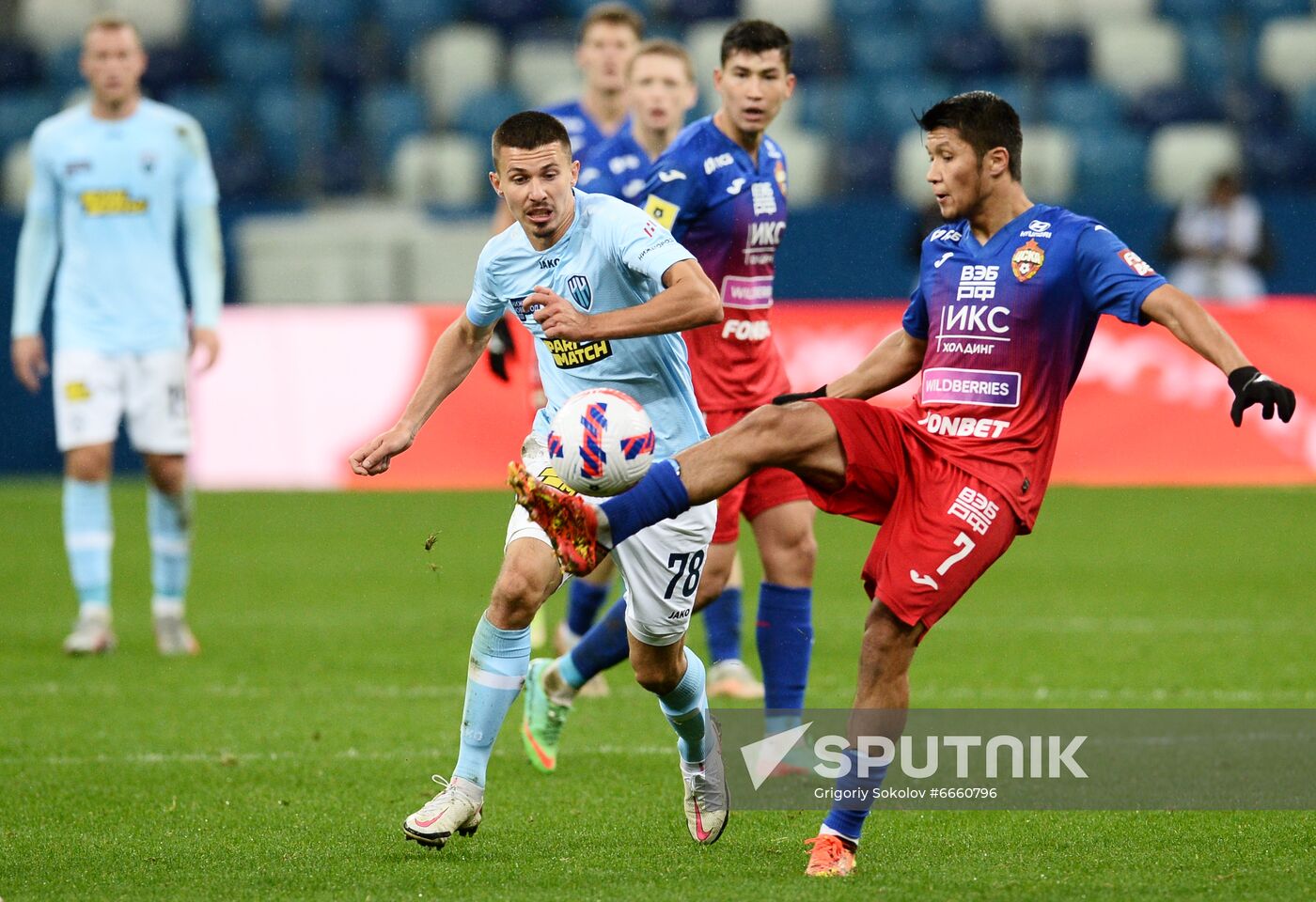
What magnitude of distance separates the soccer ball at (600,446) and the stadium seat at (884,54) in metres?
14.8

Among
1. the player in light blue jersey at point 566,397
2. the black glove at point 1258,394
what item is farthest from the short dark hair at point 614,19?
the black glove at point 1258,394

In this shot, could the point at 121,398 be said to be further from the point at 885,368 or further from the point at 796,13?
the point at 796,13

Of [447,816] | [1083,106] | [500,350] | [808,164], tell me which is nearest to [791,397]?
[447,816]

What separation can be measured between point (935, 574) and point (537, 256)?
4.77ft

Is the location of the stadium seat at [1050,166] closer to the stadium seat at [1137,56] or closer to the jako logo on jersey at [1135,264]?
the stadium seat at [1137,56]

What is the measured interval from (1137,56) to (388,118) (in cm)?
746

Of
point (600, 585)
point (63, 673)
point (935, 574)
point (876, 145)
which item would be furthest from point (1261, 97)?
point (935, 574)

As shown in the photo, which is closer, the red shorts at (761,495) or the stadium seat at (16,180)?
the red shorts at (761,495)

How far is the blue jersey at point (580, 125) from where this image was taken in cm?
895

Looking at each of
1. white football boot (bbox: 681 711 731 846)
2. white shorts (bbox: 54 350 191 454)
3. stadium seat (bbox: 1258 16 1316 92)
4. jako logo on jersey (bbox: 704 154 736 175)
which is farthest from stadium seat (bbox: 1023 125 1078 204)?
white football boot (bbox: 681 711 731 846)

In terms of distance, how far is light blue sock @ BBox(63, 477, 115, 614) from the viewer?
913 centimetres

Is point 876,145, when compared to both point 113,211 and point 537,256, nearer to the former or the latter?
point 113,211

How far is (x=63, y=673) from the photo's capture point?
855 centimetres

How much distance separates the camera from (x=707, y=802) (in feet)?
17.8
